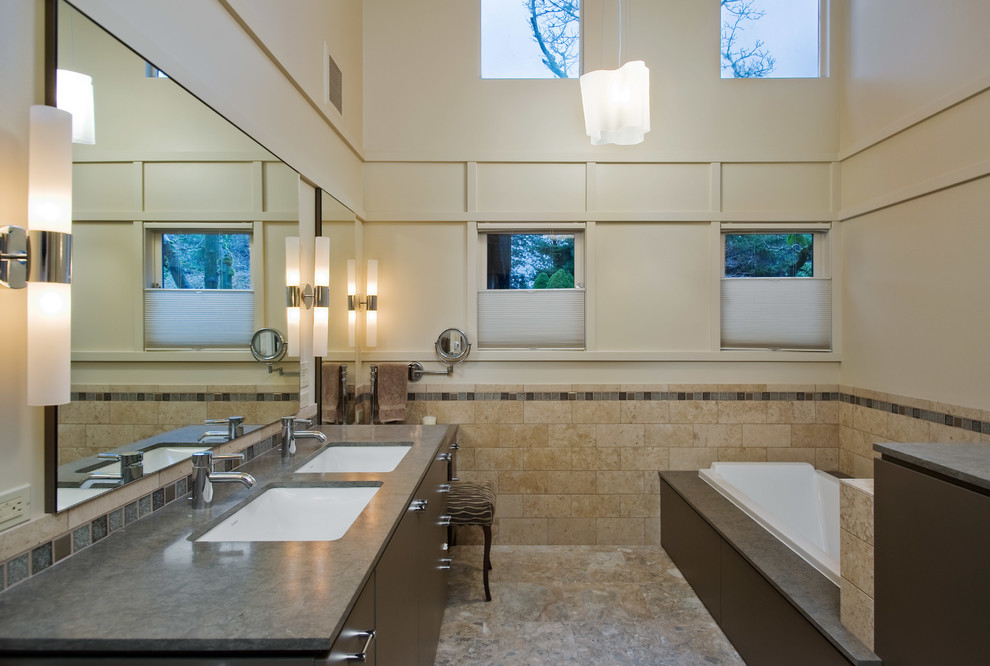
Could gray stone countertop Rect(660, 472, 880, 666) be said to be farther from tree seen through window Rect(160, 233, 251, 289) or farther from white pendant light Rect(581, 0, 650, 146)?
tree seen through window Rect(160, 233, 251, 289)

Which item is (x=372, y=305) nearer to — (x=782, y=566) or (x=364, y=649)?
(x=364, y=649)

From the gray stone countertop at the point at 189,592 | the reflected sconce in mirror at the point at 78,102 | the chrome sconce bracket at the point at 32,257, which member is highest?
the reflected sconce in mirror at the point at 78,102

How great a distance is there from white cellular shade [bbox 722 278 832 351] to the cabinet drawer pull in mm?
2996

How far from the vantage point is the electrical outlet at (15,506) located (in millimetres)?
947

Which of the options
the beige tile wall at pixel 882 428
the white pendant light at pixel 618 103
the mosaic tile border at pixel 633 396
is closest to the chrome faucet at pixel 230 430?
the mosaic tile border at pixel 633 396

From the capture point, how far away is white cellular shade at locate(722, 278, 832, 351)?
3.37 metres

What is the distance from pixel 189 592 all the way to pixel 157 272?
84 centimetres

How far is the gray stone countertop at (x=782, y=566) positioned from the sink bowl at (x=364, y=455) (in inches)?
62.4

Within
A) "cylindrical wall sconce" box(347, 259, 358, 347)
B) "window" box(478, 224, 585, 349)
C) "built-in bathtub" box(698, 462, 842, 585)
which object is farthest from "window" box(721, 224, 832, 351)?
"cylindrical wall sconce" box(347, 259, 358, 347)

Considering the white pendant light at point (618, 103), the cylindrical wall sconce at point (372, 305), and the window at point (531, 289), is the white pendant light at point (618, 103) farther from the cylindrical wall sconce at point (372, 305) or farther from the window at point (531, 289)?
the cylindrical wall sconce at point (372, 305)

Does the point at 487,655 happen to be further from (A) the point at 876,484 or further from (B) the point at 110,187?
(B) the point at 110,187

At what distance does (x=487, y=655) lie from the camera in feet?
7.29

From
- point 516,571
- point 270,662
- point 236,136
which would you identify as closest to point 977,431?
point 516,571

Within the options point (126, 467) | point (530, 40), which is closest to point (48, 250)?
point (126, 467)
